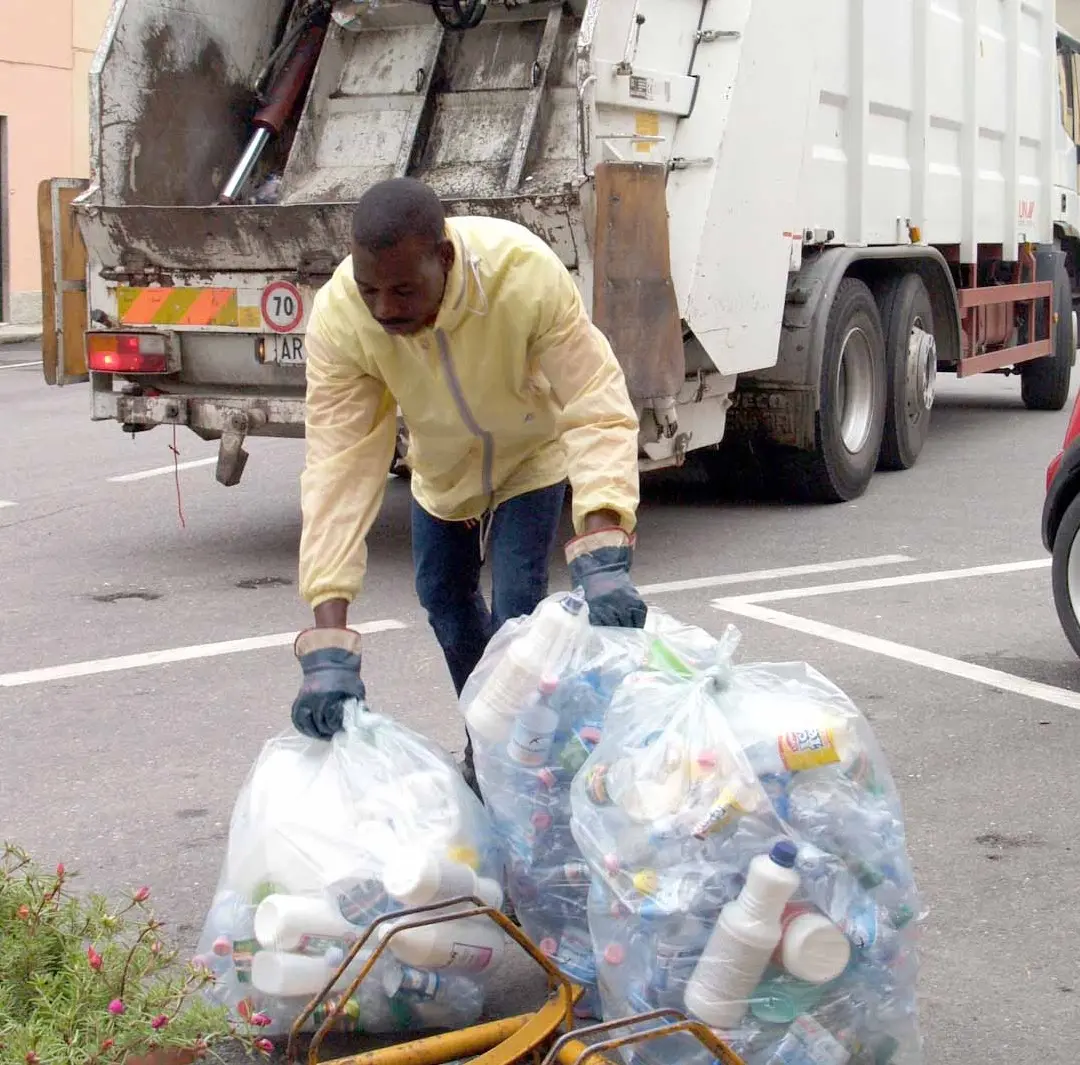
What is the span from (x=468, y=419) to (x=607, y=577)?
1.83 feet

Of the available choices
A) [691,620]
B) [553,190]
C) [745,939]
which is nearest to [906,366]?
[553,190]

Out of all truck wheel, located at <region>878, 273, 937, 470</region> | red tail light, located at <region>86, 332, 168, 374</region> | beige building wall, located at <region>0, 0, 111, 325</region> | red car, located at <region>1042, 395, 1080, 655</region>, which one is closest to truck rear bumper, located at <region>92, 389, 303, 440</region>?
red tail light, located at <region>86, 332, 168, 374</region>

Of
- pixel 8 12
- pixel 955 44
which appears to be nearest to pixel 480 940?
pixel 955 44

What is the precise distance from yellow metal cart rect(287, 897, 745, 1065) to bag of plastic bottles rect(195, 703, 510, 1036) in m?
0.04

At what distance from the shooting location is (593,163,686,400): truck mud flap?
616 centimetres

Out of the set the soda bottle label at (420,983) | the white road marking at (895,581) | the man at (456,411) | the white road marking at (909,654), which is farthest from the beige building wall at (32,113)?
the soda bottle label at (420,983)

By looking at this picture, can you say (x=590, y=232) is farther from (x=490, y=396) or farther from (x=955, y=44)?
(x=955, y=44)

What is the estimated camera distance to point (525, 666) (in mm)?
3059

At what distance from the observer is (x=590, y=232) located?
20.2ft

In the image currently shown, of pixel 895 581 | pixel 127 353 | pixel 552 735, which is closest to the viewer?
pixel 552 735

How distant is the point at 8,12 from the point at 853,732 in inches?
769

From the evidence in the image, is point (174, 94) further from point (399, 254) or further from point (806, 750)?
point (806, 750)

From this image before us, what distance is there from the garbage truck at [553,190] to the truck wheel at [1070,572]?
168 centimetres

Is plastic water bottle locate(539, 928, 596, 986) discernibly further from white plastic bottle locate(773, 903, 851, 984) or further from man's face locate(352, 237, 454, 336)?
man's face locate(352, 237, 454, 336)
